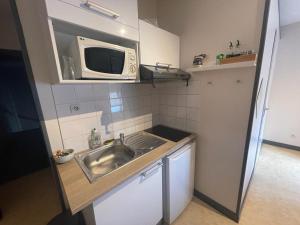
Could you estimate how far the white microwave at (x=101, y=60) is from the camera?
2.81ft

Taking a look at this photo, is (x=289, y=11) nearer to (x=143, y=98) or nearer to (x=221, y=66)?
(x=221, y=66)

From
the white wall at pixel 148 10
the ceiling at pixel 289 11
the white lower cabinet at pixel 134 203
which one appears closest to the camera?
the white lower cabinet at pixel 134 203

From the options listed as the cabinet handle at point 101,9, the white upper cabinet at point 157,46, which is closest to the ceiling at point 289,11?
the white upper cabinet at point 157,46

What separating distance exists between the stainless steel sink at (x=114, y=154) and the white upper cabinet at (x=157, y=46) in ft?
2.62

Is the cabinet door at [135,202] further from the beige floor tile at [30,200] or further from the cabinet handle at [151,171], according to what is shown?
the beige floor tile at [30,200]

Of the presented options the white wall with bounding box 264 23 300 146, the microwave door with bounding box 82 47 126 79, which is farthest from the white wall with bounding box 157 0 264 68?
the white wall with bounding box 264 23 300 146

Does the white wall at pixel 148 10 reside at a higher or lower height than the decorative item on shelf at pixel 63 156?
higher

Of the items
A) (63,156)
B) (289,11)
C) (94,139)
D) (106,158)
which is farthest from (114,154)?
(289,11)

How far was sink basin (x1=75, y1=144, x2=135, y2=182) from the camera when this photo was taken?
1.21 m

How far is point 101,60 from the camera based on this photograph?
955mm

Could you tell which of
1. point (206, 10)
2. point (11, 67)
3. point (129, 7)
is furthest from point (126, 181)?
point (11, 67)

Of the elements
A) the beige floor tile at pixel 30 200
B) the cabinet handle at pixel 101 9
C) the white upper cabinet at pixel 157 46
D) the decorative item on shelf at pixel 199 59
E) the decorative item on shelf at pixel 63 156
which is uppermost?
the cabinet handle at pixel 101 9

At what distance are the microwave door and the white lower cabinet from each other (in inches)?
29.8

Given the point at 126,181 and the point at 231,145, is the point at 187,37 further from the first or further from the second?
the point at 126,181
